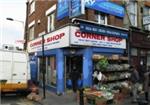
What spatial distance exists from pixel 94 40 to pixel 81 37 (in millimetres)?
951

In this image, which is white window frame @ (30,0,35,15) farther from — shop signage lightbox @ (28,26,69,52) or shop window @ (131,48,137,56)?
shop window @ (131,48,137,56)

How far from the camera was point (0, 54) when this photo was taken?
13344 millimetres

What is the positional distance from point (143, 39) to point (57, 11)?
6.51m

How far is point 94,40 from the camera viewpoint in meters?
15.8

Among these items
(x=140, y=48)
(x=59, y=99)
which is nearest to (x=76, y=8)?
(x=59, y=99)

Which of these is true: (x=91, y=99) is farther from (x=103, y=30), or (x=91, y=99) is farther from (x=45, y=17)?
(x=45, y=17)

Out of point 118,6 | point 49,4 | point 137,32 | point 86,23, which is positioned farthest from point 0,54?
point 137,32

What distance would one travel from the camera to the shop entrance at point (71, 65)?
1605 centimetres

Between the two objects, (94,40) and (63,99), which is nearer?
(63,99)

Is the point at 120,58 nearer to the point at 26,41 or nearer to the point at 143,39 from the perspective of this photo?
the point at 143,39

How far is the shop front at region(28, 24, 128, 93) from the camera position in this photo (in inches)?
597

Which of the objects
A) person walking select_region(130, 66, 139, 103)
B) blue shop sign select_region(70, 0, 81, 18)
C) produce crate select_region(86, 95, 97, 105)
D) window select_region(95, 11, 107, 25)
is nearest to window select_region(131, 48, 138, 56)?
window select_region(95, 11, 107, 25)

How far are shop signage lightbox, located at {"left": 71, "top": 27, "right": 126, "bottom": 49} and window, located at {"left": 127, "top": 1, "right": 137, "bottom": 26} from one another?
2.27 metres

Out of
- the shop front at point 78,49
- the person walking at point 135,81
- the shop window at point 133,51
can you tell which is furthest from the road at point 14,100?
the shop window at point 133,51
